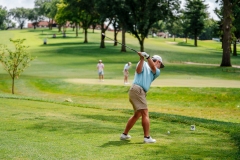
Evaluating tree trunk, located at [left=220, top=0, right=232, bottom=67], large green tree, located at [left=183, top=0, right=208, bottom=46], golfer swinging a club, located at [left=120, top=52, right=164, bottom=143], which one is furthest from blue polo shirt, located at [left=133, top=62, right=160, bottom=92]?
large green tree, located at [left=183, top=0, right=208, bottom=46]

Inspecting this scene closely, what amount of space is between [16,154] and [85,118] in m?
5.96

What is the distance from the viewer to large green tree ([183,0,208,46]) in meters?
118

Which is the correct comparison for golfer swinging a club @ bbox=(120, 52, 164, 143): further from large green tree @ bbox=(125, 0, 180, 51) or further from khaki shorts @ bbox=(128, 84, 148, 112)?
large green tree @ bbox=(125, 0, 180, 51)

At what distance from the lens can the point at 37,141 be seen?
9742 mm

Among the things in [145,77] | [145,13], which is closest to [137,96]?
[145,77]

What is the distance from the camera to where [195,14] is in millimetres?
117875

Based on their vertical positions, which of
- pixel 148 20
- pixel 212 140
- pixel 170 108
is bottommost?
pixel 170 108

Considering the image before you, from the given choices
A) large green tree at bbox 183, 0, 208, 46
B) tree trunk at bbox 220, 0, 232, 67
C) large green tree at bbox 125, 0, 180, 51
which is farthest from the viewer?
large green tree at bbox 183, 0, 208, 46

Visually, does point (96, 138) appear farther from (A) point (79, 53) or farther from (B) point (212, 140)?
(A) point (79, 53)

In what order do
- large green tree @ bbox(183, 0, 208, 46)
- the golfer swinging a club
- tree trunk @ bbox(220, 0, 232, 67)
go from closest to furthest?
the golfer swinging a club < tree trunk @ bbox(220, 0, 232, 67) < large green tree @ bbox(183, 0, 208, 46)

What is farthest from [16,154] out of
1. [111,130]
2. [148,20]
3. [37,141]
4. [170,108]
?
[148,20]

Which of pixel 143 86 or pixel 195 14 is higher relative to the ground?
pixel 195 14

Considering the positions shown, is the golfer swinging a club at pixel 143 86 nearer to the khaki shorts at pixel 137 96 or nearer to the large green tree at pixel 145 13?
the khaki shorts at pixel 137 96

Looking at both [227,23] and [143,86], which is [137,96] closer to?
[143,86]
